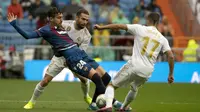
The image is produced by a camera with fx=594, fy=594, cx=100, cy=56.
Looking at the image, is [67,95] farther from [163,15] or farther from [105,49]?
[163,15]

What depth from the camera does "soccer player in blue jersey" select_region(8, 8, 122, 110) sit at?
41.2ft

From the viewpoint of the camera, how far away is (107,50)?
24.8m

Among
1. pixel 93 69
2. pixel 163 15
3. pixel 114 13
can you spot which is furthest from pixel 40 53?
pixel 93 69

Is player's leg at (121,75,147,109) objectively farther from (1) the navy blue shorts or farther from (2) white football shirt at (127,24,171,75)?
(1) the navy blue shorts

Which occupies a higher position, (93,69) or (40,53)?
(93,69)

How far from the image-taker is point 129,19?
28125 mm

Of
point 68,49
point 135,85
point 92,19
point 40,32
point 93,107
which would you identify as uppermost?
point 40,32

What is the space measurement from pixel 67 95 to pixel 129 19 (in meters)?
11.4

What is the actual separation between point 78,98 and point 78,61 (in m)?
3.98

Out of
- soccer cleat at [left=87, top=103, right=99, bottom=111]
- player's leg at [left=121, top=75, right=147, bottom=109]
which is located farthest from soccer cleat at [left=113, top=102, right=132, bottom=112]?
soccer cleat at [left=87, top=103, right=99, bottom=111]

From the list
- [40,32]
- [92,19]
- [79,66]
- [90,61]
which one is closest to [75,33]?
[90,61]

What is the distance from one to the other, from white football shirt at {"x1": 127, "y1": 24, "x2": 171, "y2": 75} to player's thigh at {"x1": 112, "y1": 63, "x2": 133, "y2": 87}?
0.19 meters

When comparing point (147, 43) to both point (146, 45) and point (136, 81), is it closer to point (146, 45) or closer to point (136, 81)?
point (146, 45)

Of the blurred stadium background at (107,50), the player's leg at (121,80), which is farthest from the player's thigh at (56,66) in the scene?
the player's leg at (121,80)
